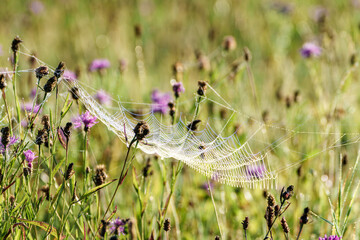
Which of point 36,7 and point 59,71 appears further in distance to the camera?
point 36,7

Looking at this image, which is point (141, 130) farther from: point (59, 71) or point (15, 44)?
point (15, 44)

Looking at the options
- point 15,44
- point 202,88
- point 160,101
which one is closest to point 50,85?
point 15,44

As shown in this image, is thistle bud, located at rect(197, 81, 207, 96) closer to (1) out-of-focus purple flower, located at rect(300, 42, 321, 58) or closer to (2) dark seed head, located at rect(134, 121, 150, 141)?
(2) dark seed head, located at rect(134, 121, 150, 141)

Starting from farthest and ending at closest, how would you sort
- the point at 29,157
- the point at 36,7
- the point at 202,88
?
the point at 36,7 → the point at 202,88 → the point at 29,157

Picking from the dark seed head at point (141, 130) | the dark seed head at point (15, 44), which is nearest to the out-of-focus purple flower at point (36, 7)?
the dark seed head at point (15, 44)

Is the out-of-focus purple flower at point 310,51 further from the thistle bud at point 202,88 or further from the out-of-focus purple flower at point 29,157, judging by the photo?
the out-of-focus purple flower at point 29,157

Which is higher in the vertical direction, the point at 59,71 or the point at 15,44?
the point at 15,44

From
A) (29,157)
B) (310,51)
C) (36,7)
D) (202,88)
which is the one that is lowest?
(29,157)

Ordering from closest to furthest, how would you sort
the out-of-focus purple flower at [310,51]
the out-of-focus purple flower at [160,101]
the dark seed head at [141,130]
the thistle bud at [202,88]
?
the dark seed head at [141,130] < the thistle bud at [202,88] < the out-of-focus purple flower at [160,101] < the out-of-focus purple flower at [310,51]

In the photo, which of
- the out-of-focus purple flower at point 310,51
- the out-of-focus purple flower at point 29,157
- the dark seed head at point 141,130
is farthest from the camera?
the out-of-focus purple flower at point 310,51

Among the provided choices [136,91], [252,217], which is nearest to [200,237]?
[252,217]

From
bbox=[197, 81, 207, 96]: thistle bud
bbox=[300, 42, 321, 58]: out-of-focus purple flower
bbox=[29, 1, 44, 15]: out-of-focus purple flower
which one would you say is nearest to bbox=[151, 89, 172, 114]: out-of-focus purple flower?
bbox=[197, 81, 207, 96]: thistle bud
